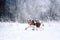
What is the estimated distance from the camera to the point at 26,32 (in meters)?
1.33

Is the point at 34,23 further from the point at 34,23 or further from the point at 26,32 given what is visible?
the point at 26,32

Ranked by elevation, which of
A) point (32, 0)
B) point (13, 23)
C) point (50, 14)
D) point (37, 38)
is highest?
point (32, 0)

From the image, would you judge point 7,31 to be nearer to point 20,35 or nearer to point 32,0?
point 20,35

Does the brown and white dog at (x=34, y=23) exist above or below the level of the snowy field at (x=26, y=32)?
above

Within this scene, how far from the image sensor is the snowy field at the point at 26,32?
127 cm

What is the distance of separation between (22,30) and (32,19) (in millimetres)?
164

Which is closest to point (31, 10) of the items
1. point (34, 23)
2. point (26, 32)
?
point (34, 23)

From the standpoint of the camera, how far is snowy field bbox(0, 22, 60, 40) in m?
1.27

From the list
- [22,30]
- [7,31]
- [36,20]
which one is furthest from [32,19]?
[7,31]

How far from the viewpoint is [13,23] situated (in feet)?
4.58

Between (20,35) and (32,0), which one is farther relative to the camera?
(32,0)

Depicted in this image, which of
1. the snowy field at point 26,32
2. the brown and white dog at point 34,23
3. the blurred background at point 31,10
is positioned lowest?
the snowy field at point 26,32

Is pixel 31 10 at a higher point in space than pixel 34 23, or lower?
higher

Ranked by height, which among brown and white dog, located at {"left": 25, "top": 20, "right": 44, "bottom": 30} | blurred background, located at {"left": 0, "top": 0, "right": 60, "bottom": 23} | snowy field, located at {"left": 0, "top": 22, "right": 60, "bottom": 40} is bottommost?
snowy field, located at {"left": 0, "top": 22, "right": 60, "bottom": 40}
